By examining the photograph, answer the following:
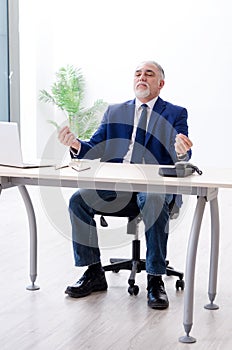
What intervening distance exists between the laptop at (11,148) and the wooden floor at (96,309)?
0.70 m

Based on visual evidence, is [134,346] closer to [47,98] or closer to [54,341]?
[54,341]

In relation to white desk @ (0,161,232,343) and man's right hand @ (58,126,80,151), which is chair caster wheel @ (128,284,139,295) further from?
man's right hand @ (58,126,80,151)

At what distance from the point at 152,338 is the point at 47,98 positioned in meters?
5.05

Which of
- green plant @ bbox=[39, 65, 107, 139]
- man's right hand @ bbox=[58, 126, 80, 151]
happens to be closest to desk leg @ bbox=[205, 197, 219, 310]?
man's right hand @ bbox=[58, 126, 80, 151]

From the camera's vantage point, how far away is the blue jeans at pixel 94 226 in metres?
3.43

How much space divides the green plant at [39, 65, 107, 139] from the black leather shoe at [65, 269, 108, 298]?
4.08 m

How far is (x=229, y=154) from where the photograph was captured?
24.0 ft

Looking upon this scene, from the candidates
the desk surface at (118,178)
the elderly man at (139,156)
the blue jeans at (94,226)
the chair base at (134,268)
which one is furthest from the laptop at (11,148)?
the chair base at (134,268)

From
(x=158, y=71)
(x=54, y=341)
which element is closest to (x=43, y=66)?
(x=158, y=71)

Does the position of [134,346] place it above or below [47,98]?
below

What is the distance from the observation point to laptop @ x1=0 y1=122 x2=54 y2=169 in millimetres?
3184

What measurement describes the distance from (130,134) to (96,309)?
0.99 metres

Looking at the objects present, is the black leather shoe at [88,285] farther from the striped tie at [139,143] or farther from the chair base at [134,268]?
the striped tie at [139,143]

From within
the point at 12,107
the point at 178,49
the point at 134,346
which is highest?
the point at 178,49
